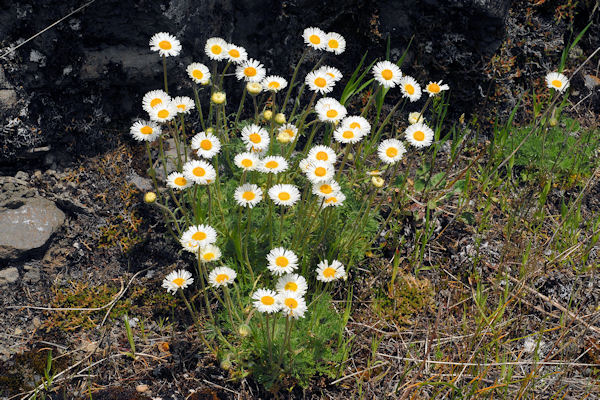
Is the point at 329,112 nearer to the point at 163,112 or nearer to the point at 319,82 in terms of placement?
the point at 319,82

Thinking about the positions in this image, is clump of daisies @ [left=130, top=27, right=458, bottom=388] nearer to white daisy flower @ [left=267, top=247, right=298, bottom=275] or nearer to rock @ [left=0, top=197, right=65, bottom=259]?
white daisy flower @ [left=267, top=247, right=298, bottom=275]

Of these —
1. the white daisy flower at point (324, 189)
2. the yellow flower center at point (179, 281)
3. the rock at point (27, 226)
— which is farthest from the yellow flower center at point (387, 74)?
the rock at point (27, 226)

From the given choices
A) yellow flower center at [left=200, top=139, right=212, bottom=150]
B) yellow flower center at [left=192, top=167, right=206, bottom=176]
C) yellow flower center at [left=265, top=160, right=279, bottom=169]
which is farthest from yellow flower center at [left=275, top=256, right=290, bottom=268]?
yellow flower center at [left=200, top=139, right=212, bottom=150]

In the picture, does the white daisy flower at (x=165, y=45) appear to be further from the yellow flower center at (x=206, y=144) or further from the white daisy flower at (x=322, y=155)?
the white daisy flower at (x=322, y=155)

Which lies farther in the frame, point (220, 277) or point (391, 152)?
point (391, 152)

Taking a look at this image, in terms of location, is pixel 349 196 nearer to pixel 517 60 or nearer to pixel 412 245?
pixel 412 245

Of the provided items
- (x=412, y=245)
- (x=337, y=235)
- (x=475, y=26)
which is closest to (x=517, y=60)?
(x=475, y=26)

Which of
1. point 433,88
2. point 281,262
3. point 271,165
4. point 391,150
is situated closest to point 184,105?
point 271,165
